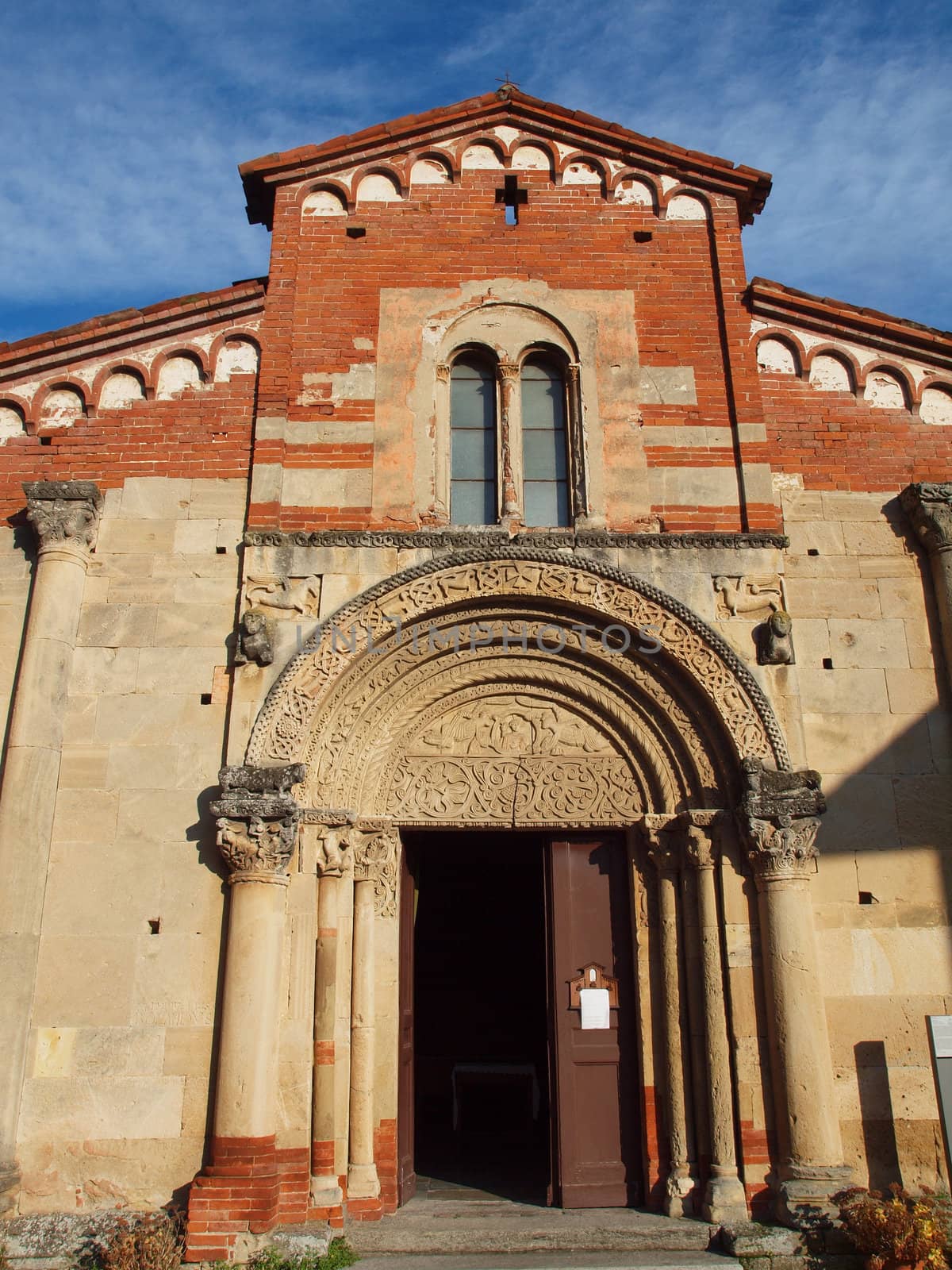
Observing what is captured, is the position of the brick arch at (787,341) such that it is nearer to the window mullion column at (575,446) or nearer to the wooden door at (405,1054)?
the window mullion column at (575,446)

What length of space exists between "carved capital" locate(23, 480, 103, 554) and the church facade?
0.12ft

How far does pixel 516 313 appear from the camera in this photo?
9320 mm

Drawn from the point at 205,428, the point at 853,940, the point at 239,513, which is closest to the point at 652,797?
the point at 853,940

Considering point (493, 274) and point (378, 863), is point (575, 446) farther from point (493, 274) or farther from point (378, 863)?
point (378, 863)

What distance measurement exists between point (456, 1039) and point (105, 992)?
6532 millimetres

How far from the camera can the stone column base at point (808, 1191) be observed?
6645 mm

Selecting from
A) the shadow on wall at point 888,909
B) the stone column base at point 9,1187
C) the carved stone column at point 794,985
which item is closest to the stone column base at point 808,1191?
the carved stone column at point 794,985

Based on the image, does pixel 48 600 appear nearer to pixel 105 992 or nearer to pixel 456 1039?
pixel 105 992

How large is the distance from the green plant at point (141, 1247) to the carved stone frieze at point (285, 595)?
4.24m

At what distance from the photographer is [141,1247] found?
6.29 metres

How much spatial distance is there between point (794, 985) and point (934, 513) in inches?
154

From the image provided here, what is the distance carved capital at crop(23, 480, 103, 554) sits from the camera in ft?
27.1

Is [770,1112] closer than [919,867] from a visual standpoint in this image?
Answer: Yes

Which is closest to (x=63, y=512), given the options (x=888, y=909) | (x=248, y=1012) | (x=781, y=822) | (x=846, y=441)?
(x=248, y=1012)
